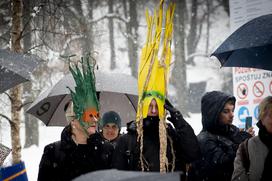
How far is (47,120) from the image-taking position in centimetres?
562

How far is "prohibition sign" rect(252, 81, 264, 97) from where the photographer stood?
23.2 feet

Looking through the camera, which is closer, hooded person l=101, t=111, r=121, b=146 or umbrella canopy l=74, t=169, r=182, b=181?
umbrella canopy l=74, t=169, r=182, b=181

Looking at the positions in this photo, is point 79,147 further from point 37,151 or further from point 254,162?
point 37,151

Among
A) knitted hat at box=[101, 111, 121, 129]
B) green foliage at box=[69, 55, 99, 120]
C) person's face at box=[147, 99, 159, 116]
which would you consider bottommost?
knitted hat at box=[101, 111, 121, 129]

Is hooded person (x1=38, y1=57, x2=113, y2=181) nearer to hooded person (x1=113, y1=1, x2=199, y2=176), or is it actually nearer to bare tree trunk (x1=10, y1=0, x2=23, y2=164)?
hooded person (x1=113, y1=1, x2=199, y2=176)

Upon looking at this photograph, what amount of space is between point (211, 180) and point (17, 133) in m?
3.41

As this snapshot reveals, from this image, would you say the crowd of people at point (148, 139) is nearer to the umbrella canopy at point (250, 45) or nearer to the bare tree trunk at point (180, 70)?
the umbrella canopy at point (250, 45)

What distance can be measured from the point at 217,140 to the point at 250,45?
930 mm

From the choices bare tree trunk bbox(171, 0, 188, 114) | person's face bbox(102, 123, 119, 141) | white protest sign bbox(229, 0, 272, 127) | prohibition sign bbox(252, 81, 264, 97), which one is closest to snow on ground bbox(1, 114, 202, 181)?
bare tree trunk bbox(171, 0, 188, 114)

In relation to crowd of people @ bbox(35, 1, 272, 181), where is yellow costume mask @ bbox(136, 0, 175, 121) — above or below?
above

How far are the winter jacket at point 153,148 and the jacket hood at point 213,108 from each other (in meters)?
0.65

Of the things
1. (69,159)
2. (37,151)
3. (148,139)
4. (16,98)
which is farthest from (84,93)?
(37,151)

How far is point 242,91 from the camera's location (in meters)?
7.48

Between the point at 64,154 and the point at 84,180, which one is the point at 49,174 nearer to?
the point at 64,154
